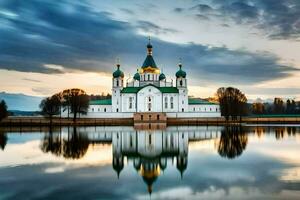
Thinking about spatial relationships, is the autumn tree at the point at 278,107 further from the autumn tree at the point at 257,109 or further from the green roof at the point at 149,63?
the green roof at the point at 149,63

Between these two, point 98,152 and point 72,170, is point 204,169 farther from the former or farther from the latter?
point 98,152

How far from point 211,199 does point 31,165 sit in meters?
10.9

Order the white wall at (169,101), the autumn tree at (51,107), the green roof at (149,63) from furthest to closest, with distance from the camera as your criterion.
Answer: the green roof at (149,63) < the white wall at (169,101) < the autumn tree at (51,107)

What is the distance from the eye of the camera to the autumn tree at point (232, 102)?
281 feet

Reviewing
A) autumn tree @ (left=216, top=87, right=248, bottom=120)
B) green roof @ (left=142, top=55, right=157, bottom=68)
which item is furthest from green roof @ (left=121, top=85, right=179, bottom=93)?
autumn tree @ (left=216, top=87, right=248, bottom=120)

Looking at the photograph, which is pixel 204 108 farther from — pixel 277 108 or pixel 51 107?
pixel 277 108

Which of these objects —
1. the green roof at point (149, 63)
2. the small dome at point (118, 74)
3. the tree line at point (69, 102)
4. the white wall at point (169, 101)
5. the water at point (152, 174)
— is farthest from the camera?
the green roof at point (149, 63)

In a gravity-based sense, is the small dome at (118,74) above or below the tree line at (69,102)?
above

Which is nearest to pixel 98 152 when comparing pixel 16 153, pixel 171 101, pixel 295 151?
pixel 16 153

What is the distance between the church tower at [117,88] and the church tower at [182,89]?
1459cm

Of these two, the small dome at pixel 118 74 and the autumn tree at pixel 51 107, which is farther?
the small dome at pixel 118 74

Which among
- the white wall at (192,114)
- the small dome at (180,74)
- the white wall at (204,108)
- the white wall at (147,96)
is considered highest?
the small dome at (180,74)

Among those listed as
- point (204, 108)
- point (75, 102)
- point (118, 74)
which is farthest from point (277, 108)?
point (75, 102)

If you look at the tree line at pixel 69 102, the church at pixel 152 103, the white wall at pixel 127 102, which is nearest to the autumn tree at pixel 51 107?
the tree line at pixel 69 102
